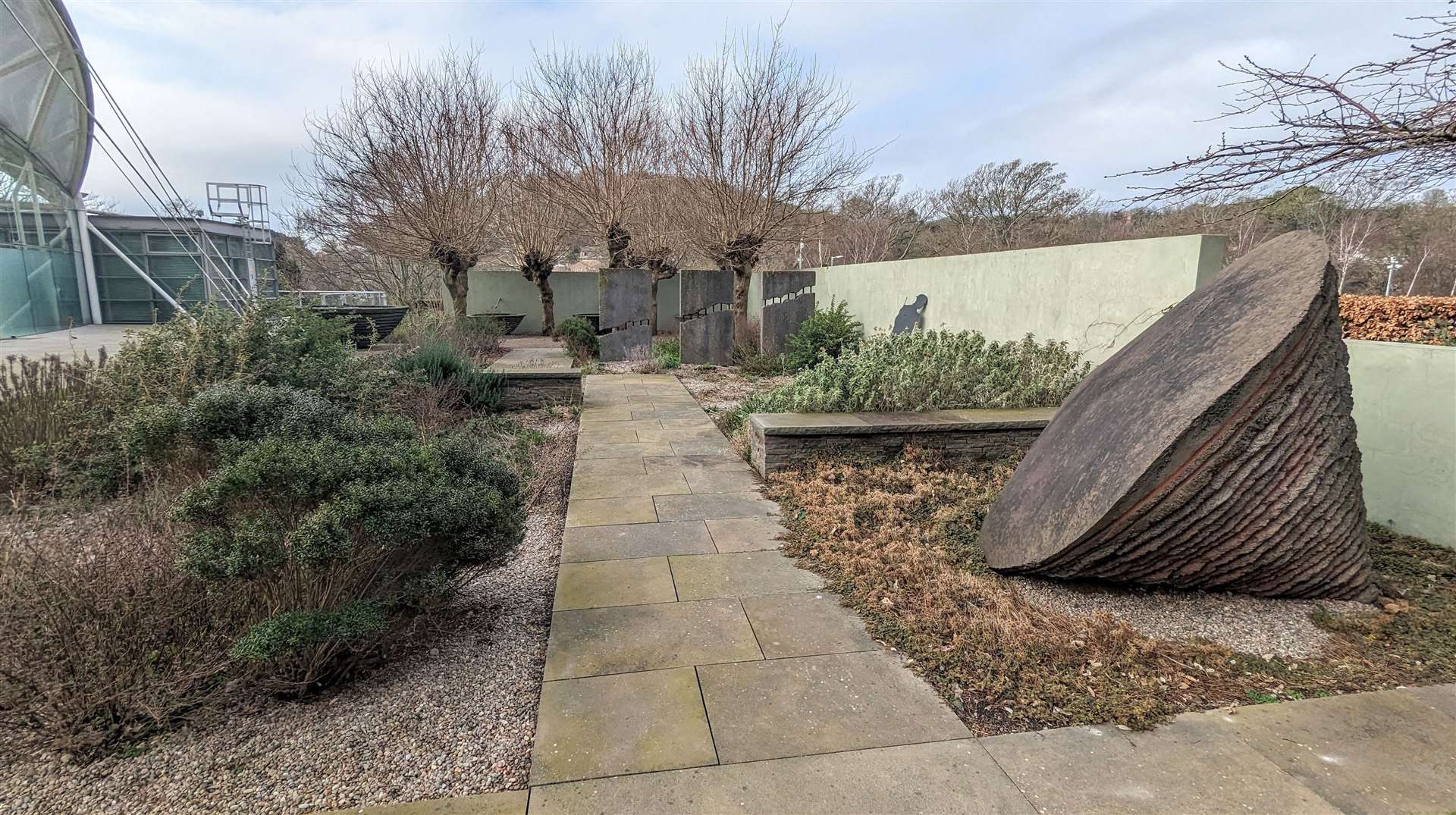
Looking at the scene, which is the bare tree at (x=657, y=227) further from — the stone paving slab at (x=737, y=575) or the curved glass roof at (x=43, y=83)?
the stone paving slab at (x=737, y=575)

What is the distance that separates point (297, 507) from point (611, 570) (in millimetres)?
1413

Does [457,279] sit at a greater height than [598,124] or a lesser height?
lesser

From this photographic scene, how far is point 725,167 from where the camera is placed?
10539 millimetres

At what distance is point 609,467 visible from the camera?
197 inches

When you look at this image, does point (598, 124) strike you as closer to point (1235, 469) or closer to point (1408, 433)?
point (1408, 433)

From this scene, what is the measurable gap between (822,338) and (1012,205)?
1727 centimetres

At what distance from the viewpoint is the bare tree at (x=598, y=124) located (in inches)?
500


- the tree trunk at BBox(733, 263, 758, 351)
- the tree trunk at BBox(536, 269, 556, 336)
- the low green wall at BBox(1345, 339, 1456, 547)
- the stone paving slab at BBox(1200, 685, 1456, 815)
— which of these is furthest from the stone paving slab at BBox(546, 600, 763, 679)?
the tree trunk at BBox(536, 269, 556, 336)

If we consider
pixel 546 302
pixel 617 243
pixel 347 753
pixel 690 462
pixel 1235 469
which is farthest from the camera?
pixel 546 302

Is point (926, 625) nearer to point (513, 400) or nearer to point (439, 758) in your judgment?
point (439, 758)

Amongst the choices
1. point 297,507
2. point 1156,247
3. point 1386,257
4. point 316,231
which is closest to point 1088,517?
point 297,507

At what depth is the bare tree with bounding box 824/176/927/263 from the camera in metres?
23.3

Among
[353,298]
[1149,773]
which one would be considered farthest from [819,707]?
[353,298]

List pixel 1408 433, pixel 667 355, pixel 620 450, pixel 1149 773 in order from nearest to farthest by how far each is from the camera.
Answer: pixel 1149 773, pixel 1408 433, pixel 620 450, pixel 667 355
